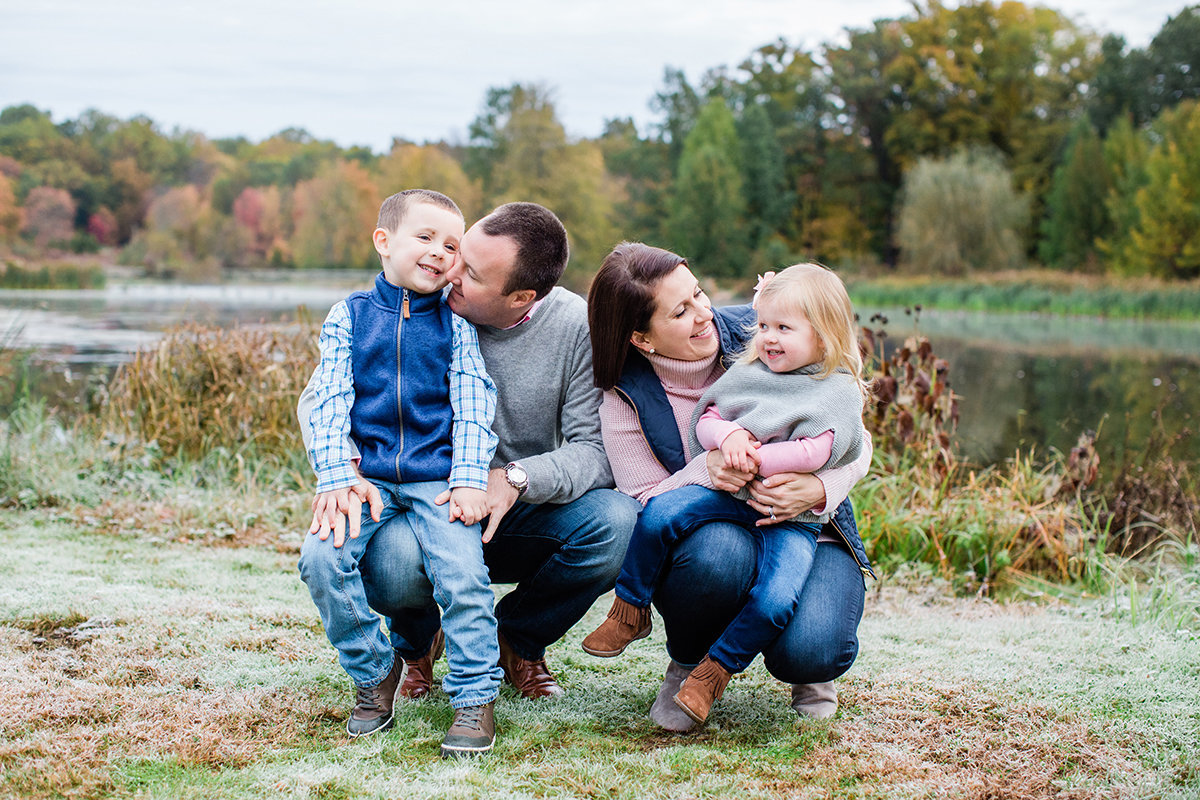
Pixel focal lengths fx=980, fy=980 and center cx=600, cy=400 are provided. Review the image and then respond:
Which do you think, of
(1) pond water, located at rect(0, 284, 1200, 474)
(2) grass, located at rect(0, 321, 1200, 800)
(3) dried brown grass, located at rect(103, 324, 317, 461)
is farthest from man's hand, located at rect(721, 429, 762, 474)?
(3) dried brown grass, located at rect(103, 324, 317, 461)

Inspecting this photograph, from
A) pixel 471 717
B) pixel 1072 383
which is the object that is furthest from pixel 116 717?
pixel 1072 383

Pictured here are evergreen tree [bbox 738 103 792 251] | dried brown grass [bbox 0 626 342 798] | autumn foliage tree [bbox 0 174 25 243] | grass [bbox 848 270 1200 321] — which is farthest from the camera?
evergreen tree [bbox 738 103 792 251]

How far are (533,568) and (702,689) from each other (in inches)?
22.8

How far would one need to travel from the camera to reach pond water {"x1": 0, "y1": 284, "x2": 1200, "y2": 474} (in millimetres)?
7527

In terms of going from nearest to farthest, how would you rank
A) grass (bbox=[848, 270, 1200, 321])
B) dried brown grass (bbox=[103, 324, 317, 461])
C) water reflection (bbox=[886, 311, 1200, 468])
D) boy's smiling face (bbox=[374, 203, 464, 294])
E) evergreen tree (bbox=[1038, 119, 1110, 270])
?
boy's smiling face (bbox=[374, 203, 464, 294]), dried brown grass (bbox=[103, 324, 317, 461]), water reflection (bbox=[886, 311, 1200, 468]), grass (bbox=[848, 270, 1200, 321]), evergreen tree (bbox=[1038, 119, 1110, 270])

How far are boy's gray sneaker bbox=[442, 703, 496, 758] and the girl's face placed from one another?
99cm

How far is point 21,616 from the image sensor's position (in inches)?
110

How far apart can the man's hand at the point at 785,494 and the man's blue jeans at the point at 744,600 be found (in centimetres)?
9

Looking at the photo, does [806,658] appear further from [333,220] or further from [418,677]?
[333,220]

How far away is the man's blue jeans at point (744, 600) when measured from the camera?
2.15 meters

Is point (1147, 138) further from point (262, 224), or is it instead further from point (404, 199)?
point (404, 199)

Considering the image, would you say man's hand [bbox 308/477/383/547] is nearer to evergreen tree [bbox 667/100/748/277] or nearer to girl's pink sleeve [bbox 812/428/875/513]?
girl's pink sleeve [bbox 812/428/875/513]

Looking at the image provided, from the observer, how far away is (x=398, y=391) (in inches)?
86.9

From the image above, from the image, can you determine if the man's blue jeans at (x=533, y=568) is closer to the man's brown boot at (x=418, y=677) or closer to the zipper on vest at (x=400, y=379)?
the man's brown boot at (x=418, y=677)
